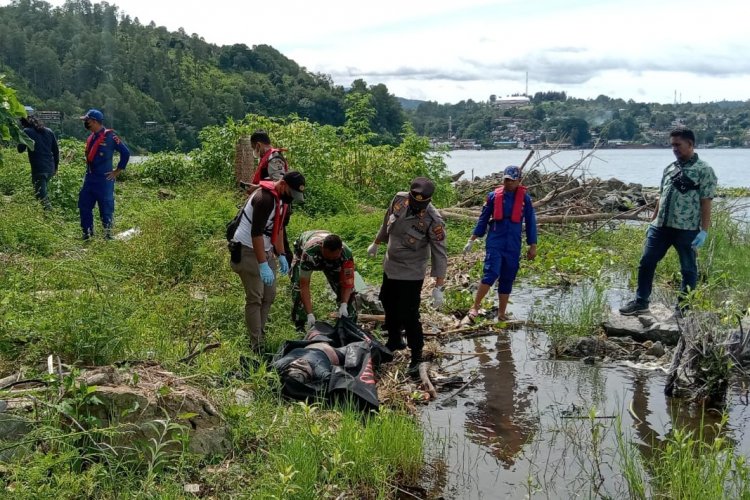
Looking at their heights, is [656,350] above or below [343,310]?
below

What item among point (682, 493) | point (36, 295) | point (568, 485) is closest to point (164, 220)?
point (36, 295)

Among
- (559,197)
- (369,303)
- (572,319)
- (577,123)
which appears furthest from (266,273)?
(577,123)

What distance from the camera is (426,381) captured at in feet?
19.4

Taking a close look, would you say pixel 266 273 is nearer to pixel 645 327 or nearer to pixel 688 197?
pixel 645 327

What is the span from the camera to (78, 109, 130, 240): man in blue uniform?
9430 mm

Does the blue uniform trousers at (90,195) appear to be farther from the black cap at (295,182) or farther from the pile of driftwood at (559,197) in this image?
the pile of driftwood at (559,197)

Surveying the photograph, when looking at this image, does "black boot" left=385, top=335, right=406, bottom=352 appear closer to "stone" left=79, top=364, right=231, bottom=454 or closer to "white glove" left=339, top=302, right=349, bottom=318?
"white glove" left=339, top=302, right=349, bottom=318

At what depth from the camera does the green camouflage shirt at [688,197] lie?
24.0 feet

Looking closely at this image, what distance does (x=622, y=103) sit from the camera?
67.1 meters

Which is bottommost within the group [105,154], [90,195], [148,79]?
[90,195]

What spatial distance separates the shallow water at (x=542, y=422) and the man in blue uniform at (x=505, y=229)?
2.91 ft

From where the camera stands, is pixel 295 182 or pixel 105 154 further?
pixel 105 154

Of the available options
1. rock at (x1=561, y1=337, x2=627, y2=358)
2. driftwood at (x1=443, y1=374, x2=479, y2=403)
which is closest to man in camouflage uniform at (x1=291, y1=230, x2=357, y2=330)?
driftwood at (x1=443, y1=374, x2=479, y2=403)

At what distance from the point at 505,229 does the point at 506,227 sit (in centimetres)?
3
